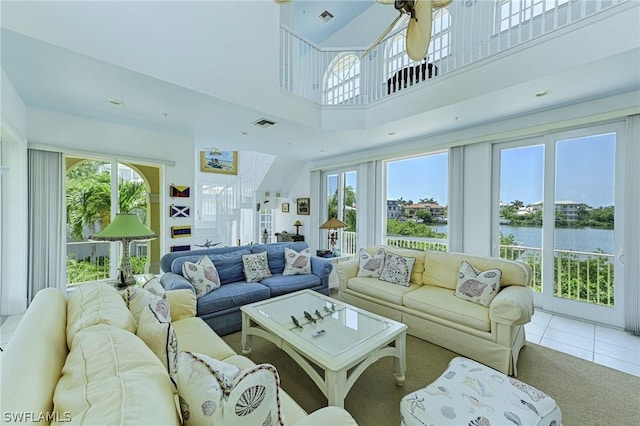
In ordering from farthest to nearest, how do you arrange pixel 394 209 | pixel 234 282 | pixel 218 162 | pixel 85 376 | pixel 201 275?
pixel 218 162, pixel 394 209, pixel 234 282, pixel 201 275, pixel 85 376

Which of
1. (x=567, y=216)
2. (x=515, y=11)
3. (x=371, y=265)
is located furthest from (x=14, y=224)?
(x=567, y=216)

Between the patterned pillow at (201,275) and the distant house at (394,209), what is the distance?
11.4ft

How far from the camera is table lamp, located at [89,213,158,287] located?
2.32m

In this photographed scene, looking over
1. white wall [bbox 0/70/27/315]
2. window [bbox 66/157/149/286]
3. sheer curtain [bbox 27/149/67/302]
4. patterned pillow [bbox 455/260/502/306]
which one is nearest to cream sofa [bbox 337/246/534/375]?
patterned pillow [bbox 455/260/502/306]

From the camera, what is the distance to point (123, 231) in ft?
7.67

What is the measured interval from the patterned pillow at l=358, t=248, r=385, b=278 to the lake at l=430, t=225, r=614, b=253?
194 cm

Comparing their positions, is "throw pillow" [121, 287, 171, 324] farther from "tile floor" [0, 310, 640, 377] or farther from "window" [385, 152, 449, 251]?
"window" [385, 152, 449, 251]

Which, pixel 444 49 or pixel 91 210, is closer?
pixel 444 49

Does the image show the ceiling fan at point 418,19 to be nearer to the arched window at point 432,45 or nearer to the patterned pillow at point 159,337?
the arched window at point 432,45

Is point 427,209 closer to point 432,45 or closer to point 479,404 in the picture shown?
point 432,45

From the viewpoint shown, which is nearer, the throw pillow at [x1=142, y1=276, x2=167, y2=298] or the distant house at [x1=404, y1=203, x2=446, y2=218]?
the throw pillow at [x1=142, y1=276, x2=167, y2=298]

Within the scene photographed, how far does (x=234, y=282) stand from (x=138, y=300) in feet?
5.38

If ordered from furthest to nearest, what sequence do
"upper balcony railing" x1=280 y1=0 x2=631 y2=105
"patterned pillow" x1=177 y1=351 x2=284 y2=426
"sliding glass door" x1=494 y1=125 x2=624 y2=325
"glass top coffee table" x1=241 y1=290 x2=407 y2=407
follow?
"sliding glass door" x1=494 y1=125 x2=624 y2=325 < "upper balcony railing" x1=280 y1=0 x2=631 y2=105 < "glass top coffee table" x1=241 y1=290 x2=407 y2=407 < "patterned pillow" x1=177 y1=351 x2=284 y2=426

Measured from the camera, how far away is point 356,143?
191 inches
